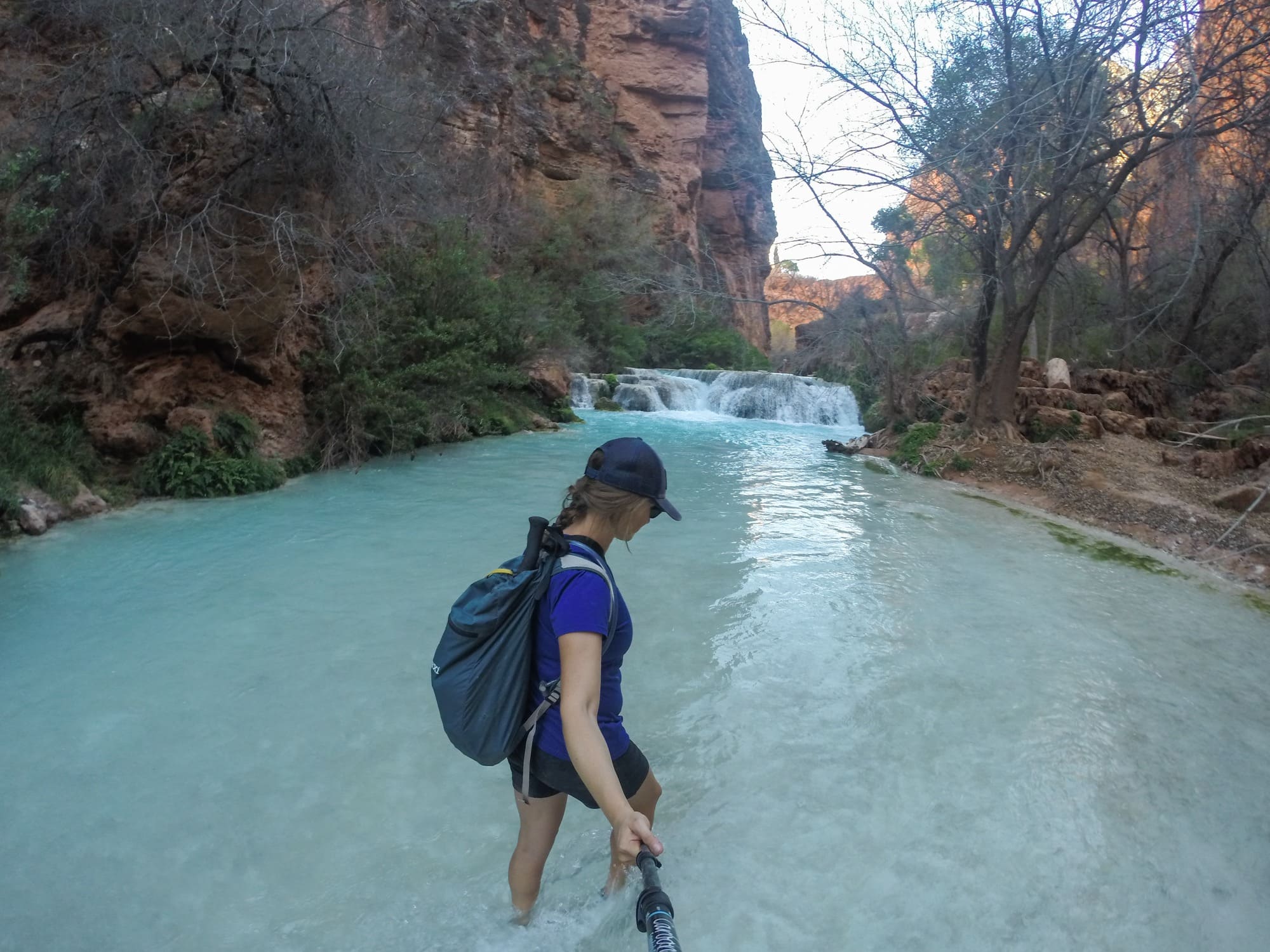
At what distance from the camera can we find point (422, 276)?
1152 cm

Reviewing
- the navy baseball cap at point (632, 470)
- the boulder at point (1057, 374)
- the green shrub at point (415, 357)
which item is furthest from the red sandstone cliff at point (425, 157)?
the navy baseball cap at point (632, 470)

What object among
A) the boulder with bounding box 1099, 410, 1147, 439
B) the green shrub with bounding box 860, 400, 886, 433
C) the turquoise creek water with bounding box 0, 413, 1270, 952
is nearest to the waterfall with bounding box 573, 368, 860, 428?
the green shrub with bounding box 860, 400, 886, 433

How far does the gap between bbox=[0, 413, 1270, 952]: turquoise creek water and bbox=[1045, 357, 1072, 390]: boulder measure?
29.6 ft

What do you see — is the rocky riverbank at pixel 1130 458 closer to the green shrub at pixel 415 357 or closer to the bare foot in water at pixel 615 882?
the bare foot in water at pixel 615 882

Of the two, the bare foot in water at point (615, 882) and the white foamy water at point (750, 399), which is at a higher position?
the bare foot in water at point (615, 882)

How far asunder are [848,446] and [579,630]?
1296 centimetres

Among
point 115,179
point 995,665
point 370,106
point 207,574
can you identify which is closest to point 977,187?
point 995,665

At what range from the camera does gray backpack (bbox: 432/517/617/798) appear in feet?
5.56

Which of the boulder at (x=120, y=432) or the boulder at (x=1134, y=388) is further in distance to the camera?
the boulder at (x=1134, y=388)

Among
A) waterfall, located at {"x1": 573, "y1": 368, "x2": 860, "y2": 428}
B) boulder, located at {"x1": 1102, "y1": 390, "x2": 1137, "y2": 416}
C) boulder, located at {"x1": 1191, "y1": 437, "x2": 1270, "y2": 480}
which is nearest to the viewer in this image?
boulder, located at {"x1": 1191, "y1": 437, "x2": 1270, "y2": 480}

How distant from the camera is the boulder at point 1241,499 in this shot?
7.35 meters

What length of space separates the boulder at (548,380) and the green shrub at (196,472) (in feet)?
26.5

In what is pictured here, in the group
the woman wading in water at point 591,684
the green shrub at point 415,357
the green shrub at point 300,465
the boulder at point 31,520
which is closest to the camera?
the woman wading in water at point 591,684

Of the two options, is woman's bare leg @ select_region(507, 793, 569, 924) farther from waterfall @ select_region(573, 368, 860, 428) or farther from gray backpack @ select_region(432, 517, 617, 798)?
waterfall @ select_region(573, 368, 860, 428)
